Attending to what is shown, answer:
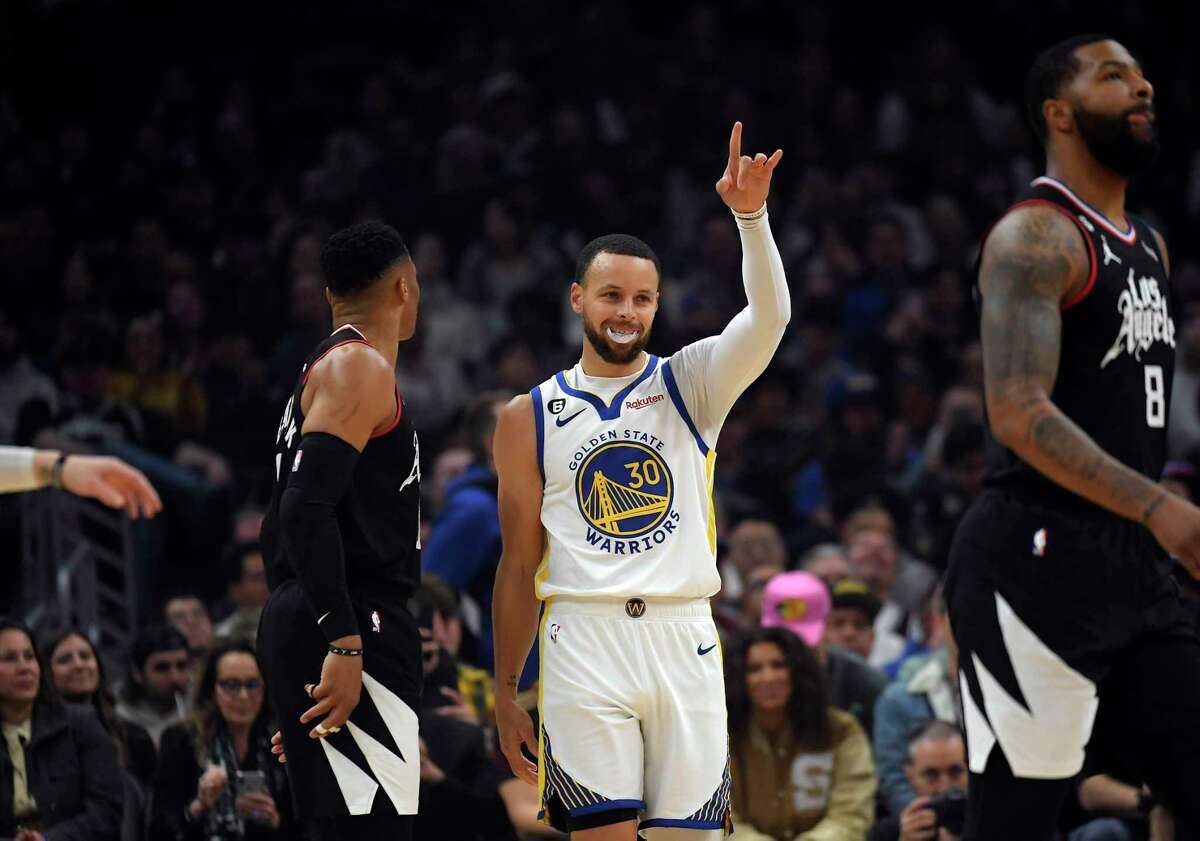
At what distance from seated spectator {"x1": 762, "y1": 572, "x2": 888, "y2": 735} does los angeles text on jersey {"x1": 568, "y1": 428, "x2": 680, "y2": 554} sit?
138 inches

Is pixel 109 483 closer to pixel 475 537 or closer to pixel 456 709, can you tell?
pixel 456 709

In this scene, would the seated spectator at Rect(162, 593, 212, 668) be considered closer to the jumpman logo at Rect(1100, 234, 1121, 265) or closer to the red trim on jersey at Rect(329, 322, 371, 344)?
the red trim on jersey at Rect(329, 322, 371, 344)

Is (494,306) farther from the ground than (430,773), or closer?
farther from the ground

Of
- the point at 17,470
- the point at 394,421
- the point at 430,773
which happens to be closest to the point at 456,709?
the point at 430,773

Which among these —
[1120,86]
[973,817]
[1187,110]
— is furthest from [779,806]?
[1187,110]

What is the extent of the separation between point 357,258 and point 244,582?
17.5 feet

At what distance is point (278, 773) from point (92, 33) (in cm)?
916

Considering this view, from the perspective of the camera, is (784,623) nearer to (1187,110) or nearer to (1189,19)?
(1187,110)

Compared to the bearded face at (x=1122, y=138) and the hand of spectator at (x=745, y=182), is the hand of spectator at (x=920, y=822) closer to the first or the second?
the hand of spectator at (x=745, y=182)

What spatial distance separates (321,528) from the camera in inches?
201

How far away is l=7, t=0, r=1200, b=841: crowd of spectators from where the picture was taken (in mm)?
8234

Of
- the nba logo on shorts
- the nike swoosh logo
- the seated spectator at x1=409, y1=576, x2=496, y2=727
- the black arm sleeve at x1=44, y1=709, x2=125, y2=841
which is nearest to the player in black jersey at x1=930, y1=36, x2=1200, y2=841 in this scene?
the nba logo on shorts

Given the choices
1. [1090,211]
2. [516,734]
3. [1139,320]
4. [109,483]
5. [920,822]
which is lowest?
[920,822]

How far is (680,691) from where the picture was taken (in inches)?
218
